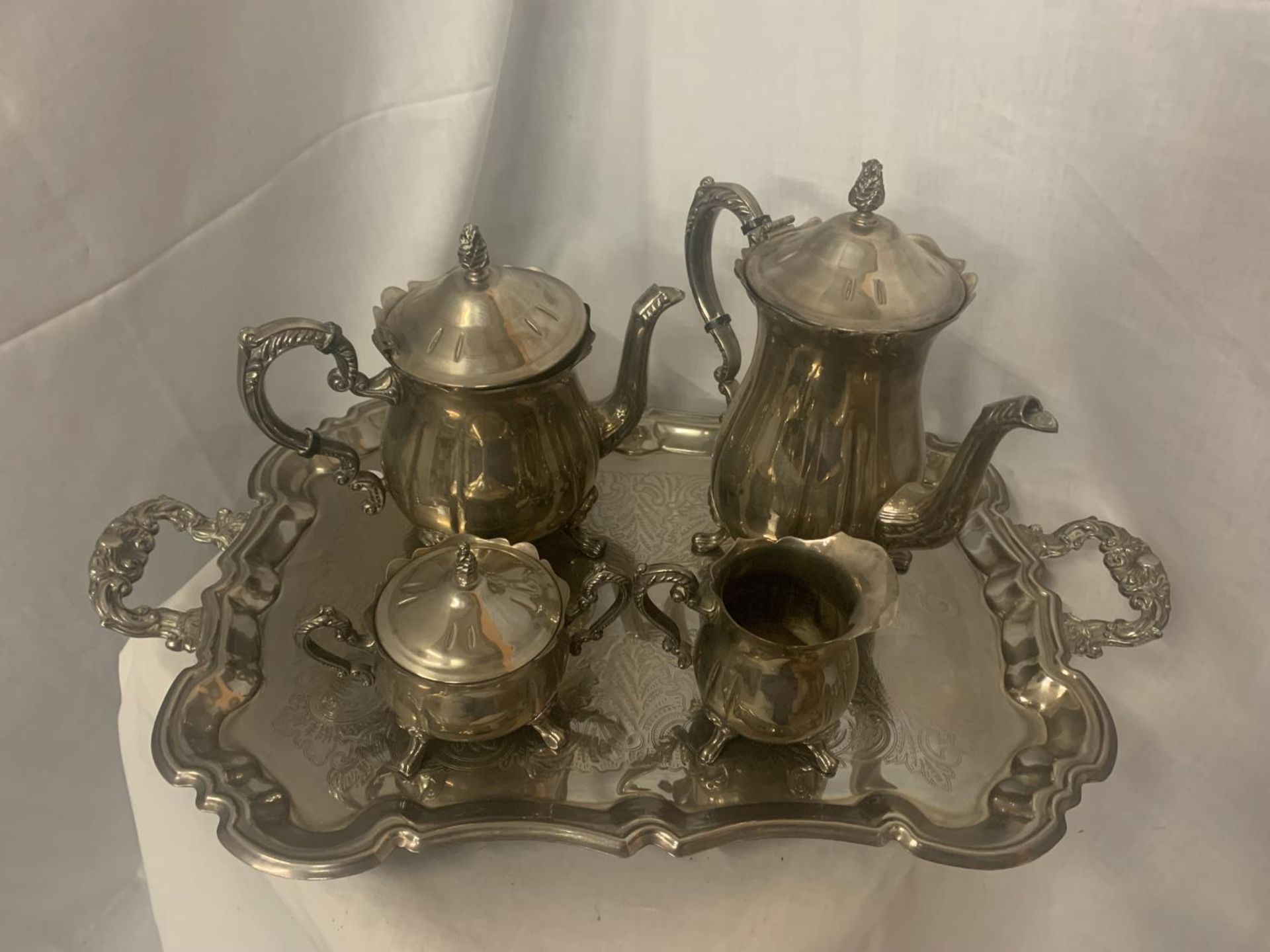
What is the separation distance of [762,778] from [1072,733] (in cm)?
22

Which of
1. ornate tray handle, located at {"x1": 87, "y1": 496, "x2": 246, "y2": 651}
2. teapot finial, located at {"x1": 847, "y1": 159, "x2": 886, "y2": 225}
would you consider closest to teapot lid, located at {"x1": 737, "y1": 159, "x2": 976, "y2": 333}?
teapot finial, located at {"x1": 847, "y1": 159, "x2": 886, "y2": 225}

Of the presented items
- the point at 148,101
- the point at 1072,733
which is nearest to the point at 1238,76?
the point at 1072,733

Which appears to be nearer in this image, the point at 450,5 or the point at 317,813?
the point at 317,813

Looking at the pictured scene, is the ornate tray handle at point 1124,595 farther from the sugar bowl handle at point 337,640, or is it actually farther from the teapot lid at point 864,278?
the sugar bowl handle at point 337,640

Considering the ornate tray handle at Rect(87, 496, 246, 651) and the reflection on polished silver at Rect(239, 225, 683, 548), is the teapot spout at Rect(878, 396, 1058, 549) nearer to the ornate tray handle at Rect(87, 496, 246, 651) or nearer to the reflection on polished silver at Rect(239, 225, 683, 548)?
the reflection on polished silver at Rect(239, 225, 683, 548)

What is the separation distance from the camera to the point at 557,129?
80 cm

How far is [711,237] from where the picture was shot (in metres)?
0.71

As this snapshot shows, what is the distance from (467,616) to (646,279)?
44 centimetres

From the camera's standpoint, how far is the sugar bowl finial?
53cm

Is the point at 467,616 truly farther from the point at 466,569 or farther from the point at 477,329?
the point at 477,329

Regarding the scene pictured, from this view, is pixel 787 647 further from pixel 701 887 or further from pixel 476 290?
pixel 476 290

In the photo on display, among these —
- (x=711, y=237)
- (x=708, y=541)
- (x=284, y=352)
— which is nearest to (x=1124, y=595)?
(x=708, y=541)

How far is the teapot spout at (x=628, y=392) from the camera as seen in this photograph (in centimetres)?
65

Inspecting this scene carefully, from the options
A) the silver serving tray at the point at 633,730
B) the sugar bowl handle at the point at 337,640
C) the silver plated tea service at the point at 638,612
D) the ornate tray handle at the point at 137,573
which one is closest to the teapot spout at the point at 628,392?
the silver plated tea service at the point at 638,612
